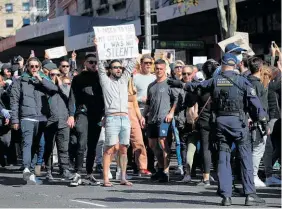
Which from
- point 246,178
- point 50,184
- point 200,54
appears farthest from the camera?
point 200,54

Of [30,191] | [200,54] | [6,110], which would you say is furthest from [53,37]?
[30,191]

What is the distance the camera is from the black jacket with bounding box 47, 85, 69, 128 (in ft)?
43.6

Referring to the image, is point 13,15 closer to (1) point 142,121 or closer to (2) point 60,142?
(2) point 60,142

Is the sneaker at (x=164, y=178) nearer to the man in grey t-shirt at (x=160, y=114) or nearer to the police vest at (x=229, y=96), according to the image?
the man in grey t-shirt at (x=160, y=114)

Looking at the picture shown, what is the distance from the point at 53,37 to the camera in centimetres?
4488

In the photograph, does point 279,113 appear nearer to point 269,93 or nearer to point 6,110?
point 269,93

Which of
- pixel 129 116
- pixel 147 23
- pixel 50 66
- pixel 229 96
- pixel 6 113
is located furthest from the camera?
pixel 147 23

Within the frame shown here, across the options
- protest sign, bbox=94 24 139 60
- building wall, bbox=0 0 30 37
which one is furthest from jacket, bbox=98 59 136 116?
building wall, bbox=0 0 30 37

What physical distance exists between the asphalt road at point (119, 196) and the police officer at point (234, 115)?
0.44 metres

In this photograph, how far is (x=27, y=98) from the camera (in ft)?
42.2

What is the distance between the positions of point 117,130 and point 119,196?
1433mm

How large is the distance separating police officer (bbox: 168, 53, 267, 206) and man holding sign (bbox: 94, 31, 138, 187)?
2.37 metres

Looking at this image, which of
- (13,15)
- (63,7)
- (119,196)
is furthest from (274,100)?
(13,15)

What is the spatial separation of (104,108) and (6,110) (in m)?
2.92
